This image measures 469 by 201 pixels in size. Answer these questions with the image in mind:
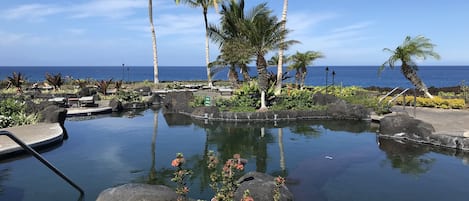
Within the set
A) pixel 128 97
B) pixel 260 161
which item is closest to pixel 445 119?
pixel 260 161

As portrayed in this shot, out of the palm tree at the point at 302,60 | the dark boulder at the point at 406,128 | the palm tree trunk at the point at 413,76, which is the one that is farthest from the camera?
the palm tree at the point at 302,60

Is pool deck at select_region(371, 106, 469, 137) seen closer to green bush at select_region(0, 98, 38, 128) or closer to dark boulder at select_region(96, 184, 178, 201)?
dark boulder at select_region(96, 184, 178, 201)

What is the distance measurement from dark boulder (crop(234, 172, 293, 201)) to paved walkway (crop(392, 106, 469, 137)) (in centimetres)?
780

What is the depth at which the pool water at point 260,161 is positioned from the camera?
25.6 ft

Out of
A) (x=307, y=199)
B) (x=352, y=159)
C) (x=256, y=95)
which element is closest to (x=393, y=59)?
(x=256, y=95)

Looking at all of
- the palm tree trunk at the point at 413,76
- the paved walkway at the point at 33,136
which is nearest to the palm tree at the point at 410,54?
the palm tree trunk at the point at 413,76

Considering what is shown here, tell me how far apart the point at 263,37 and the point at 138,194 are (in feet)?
43.2

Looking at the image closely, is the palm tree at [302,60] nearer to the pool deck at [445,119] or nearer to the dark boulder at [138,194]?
the pool deck at [445,119]

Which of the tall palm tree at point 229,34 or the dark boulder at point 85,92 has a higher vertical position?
the tall palm tree at point 229,34

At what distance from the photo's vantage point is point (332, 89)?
2422 cm

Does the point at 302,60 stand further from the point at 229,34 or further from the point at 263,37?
the point at 263,37

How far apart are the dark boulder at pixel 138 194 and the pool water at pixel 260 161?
174cm

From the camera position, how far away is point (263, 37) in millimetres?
17641

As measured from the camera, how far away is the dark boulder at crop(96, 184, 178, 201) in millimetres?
5395
